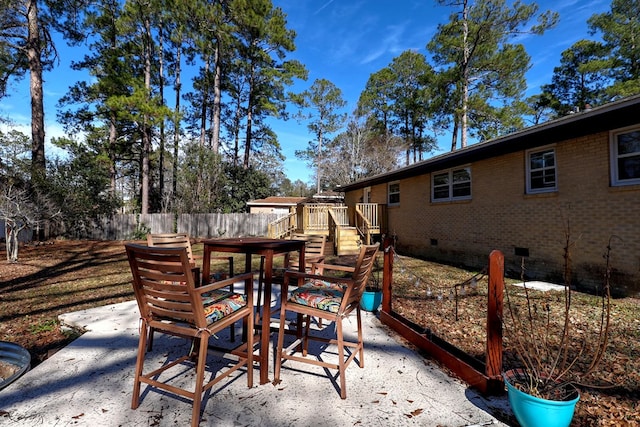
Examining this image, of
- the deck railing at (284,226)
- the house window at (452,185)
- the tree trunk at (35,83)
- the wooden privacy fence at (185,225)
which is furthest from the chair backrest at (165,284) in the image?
the wooden privacy fence at (185,225)

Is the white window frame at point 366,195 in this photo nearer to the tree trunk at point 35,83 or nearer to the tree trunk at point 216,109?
the tree trunk at point 216,109

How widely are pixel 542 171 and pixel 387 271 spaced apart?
5.53m

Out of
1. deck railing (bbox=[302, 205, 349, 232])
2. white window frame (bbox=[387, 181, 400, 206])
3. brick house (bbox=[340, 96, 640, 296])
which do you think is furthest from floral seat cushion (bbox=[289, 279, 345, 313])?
white window frame (bbox=[387, 181, 400, 206])

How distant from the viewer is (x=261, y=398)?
2.09 metres

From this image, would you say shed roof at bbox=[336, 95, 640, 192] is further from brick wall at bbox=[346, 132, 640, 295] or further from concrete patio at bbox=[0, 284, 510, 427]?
concrete patio at bbox=[0, 284, 510, 427]

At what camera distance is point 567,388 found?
189cm

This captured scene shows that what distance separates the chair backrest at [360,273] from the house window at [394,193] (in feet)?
31.9

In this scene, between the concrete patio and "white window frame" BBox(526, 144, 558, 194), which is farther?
"white window frame" BBox(526, 144, 558, 194)

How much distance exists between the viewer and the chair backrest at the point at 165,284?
1741 millimetres

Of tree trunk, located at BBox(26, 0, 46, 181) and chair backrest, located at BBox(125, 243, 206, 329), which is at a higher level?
tree trunk, located at BBox(26, 0, 46, 181)

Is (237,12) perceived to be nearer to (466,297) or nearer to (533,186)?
(533,186)

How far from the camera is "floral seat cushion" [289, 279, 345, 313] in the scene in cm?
Answer: 229

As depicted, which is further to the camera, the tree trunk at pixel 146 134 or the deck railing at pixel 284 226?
the tree trunk at pixel 146 134

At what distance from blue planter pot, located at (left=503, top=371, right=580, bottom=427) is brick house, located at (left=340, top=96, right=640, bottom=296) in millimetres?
2550
